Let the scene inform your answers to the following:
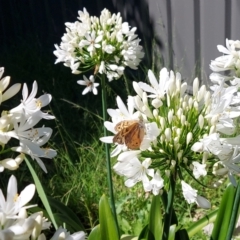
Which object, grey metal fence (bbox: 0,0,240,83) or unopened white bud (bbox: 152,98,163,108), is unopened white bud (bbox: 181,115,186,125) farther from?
grey metal fence (bbox: 0,0,240,83)

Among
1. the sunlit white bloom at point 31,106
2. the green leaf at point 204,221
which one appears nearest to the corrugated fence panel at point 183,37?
the green leaf at point 204,221

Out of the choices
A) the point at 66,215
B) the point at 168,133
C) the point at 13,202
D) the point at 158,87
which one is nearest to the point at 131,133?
the point at 168,133

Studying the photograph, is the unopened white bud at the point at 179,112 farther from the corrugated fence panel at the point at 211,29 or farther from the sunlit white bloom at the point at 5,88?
the corrugated fence panel at the point at 211,29

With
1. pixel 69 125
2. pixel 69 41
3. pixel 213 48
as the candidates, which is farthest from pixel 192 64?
pixel 69 41

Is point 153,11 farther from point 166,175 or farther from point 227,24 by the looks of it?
point 166,175

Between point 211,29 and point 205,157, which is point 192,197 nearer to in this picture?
point 205,157
